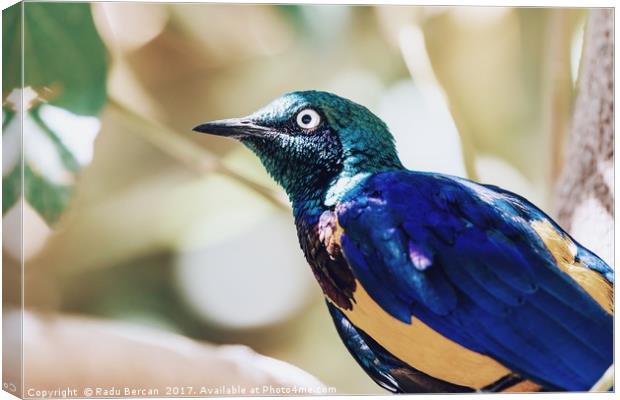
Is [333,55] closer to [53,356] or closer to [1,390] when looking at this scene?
[53,356]

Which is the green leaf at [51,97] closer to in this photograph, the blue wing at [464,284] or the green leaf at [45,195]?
the green leaf at [45,195]

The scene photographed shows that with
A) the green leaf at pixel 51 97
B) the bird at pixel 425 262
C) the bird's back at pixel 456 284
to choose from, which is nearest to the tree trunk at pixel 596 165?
the bird at pixel 425 262

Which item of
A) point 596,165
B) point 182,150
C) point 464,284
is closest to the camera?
point 464,284

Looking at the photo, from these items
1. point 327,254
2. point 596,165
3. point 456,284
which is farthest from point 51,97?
point 596,165

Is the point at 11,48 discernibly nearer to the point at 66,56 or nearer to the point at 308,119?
the point at 66,56

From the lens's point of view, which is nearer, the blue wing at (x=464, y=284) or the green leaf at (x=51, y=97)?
the blue wing at (x=464, y=284)

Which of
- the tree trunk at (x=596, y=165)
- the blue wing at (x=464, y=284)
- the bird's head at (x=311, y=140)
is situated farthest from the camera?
the tree trunk at (x=596, y=165)

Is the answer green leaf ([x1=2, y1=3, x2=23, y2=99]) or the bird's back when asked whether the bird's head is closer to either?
the bird's back
